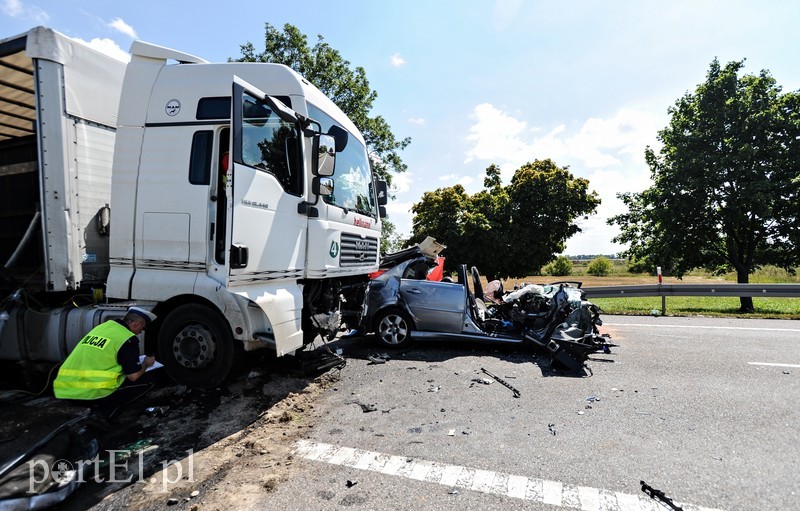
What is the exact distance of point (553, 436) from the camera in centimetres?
346

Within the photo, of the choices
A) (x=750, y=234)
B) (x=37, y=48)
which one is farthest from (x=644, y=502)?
(x=750, y=234)

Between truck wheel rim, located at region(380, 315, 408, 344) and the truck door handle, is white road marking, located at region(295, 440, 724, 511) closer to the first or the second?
the truck door handle

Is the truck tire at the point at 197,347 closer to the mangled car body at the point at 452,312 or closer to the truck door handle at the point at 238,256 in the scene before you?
the truck door handle at the point at 238,256

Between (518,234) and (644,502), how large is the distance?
1652 centimetres

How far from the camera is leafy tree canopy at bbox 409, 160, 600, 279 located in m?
18.4

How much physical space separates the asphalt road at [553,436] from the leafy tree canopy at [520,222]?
1262cm

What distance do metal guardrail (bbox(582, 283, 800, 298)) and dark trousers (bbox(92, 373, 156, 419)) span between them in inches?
370

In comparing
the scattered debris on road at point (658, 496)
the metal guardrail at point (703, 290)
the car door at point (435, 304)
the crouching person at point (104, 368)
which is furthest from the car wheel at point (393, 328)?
the metal guardrail at point (703, 290)

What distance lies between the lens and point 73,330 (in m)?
4.48

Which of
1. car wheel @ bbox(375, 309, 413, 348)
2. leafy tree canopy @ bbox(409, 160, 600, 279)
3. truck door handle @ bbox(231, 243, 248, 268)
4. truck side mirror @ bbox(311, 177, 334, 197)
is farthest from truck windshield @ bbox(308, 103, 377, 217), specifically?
leafy tree canopy @ bbox(409, 160, 600, 279)

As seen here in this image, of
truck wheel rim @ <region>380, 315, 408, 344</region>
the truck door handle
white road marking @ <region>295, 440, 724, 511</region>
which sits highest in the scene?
the truck door handle

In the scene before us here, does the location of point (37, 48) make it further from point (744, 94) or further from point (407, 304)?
point (744, 94)

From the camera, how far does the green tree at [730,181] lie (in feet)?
42.5

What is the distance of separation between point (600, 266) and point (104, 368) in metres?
48.1
